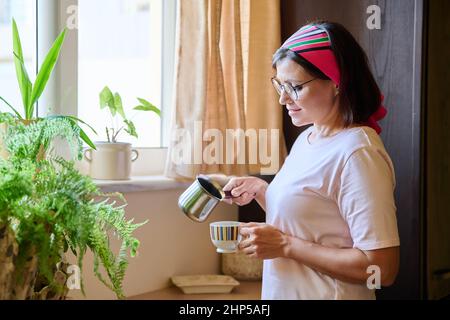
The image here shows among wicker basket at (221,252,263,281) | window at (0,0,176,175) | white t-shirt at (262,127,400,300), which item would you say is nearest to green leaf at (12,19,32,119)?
window at (0,0,176,175)

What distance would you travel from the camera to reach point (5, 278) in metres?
0.93

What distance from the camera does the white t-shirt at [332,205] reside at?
4.19ft

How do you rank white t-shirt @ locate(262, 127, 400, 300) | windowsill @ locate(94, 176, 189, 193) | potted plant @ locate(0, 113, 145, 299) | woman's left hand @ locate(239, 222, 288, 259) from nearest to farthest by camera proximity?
potted plant @ locate(0, 113, 145, 299), white t-shirt @ locate(262, 127, 400, 300), woman's left hand @ locate(239, 222, 288, 259), windowsill @ locate(94, 176, 189, 193)

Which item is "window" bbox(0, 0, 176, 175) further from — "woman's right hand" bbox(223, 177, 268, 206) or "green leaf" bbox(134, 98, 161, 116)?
"woman's right hand" bbox(223, 177, 268, 206)

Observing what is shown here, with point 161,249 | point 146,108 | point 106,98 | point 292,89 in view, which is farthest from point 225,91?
point 292,89

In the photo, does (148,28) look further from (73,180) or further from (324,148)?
(73,180)

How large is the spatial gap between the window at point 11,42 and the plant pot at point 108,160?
252 mm

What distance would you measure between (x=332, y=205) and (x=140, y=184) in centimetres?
78

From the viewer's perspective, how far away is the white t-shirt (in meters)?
1.28

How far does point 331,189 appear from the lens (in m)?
1.35

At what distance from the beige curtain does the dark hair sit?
74cm

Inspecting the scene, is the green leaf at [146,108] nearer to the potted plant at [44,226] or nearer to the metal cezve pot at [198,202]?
the metal cezve pot at [198,202]

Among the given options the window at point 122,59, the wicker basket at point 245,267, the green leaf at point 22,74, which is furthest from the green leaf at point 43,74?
the wicker basket at point 245,267
